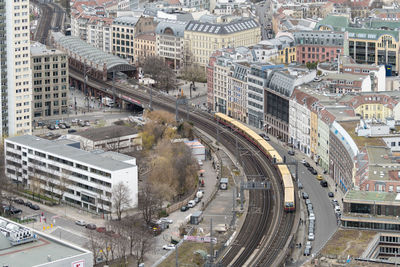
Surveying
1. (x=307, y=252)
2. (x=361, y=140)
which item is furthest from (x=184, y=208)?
(x=361, y=140)

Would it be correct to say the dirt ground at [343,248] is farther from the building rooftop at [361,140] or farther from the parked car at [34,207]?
the parked car at [34,207]

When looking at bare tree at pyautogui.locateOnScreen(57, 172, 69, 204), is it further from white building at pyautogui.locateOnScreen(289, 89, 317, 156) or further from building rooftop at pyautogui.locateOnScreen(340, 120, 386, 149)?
white building at pyautogui.locateOnScreen(289, 89, 317, 156)

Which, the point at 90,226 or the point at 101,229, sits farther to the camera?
the point at 90,226

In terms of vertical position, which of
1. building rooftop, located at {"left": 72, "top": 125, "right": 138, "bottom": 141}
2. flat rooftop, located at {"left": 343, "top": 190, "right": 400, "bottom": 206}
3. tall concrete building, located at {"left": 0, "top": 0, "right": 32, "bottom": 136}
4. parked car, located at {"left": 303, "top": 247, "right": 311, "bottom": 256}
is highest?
tall concrete building, located at {"left": 0, "top": 0, "right": 32, "bottom": 136}

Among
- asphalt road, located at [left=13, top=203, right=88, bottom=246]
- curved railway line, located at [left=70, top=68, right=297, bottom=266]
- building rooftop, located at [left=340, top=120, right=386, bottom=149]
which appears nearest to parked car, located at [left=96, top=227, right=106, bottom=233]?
asphalt road, located at [left=13, top=203, right=88, bottom=246]

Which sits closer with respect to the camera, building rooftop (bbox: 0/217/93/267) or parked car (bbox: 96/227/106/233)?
building rooftop (bbox: 0/217/93/267)

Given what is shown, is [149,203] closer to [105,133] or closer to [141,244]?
[141,244]

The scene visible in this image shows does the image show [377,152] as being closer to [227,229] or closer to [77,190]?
[227,229]
